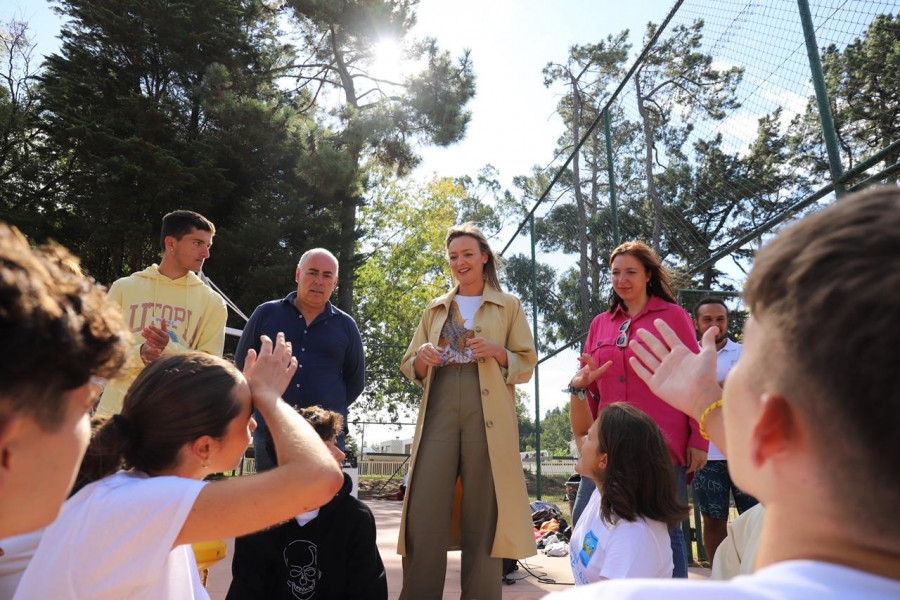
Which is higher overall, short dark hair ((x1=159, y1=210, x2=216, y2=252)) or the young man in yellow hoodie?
short dark hair ((x1=159, y1=210, x2=216, y2=252))

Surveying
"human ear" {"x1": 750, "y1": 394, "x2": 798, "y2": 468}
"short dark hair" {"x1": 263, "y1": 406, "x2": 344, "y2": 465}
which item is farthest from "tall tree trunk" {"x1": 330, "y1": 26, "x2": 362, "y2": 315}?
"human ear" {"x1": 750, "y1": 394, "x2": 798, "y2": 468}

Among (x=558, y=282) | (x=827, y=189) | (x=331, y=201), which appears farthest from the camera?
(x=331, y=201)

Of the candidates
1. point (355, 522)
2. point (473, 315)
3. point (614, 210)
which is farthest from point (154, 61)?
point (355, 522)

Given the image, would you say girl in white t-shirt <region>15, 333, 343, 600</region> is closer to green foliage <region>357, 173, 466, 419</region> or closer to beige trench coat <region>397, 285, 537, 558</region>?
beige trench coat <region>397, 285, 537, 558</region>

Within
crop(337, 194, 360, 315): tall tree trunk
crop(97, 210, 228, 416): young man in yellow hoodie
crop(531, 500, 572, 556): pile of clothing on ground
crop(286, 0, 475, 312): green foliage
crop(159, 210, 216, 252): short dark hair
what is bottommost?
crop(531, 500, 572, 556): pile of clothing on ground

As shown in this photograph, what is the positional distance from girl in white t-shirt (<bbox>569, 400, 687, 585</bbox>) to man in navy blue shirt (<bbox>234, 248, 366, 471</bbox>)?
5.27ft

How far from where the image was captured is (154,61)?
1591 cm

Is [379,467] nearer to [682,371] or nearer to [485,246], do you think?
[485,246]

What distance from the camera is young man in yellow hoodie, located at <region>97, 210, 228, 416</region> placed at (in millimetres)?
3615

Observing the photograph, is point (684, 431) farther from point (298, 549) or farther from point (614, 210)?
point (614, 210)

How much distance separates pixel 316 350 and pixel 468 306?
849 millimetres

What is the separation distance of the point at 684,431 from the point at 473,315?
1236mm

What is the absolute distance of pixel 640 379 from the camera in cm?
322

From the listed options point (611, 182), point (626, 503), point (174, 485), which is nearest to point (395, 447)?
point (611, 182)
